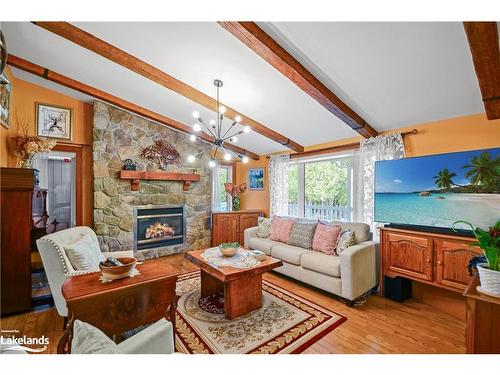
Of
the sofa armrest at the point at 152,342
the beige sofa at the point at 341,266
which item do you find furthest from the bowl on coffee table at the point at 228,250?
the sofa armrest at the point at 152,342

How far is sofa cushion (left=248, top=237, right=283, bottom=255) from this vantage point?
360 centimetres

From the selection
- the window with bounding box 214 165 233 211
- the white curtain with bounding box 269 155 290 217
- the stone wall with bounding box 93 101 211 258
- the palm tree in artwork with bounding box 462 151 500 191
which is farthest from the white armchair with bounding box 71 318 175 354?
the window with bounding box 214 165 233 211

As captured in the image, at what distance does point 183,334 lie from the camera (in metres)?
2.01

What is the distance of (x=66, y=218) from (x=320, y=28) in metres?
5.43

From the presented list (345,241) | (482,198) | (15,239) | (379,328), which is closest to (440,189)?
(482,198)

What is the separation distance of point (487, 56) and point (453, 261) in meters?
1.70

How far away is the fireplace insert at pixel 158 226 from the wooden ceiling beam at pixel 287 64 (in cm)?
350

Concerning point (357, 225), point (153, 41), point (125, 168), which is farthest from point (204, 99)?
point (357, 225)

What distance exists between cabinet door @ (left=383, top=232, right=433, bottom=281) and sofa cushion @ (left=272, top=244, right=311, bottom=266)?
0.97m

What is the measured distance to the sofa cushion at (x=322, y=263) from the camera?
8.68 ft

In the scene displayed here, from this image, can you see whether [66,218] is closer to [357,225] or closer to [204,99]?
[204,99]

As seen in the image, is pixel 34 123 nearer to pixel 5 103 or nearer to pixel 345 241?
pixel 5 103

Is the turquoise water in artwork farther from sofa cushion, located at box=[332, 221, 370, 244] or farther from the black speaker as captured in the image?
the black speaker
